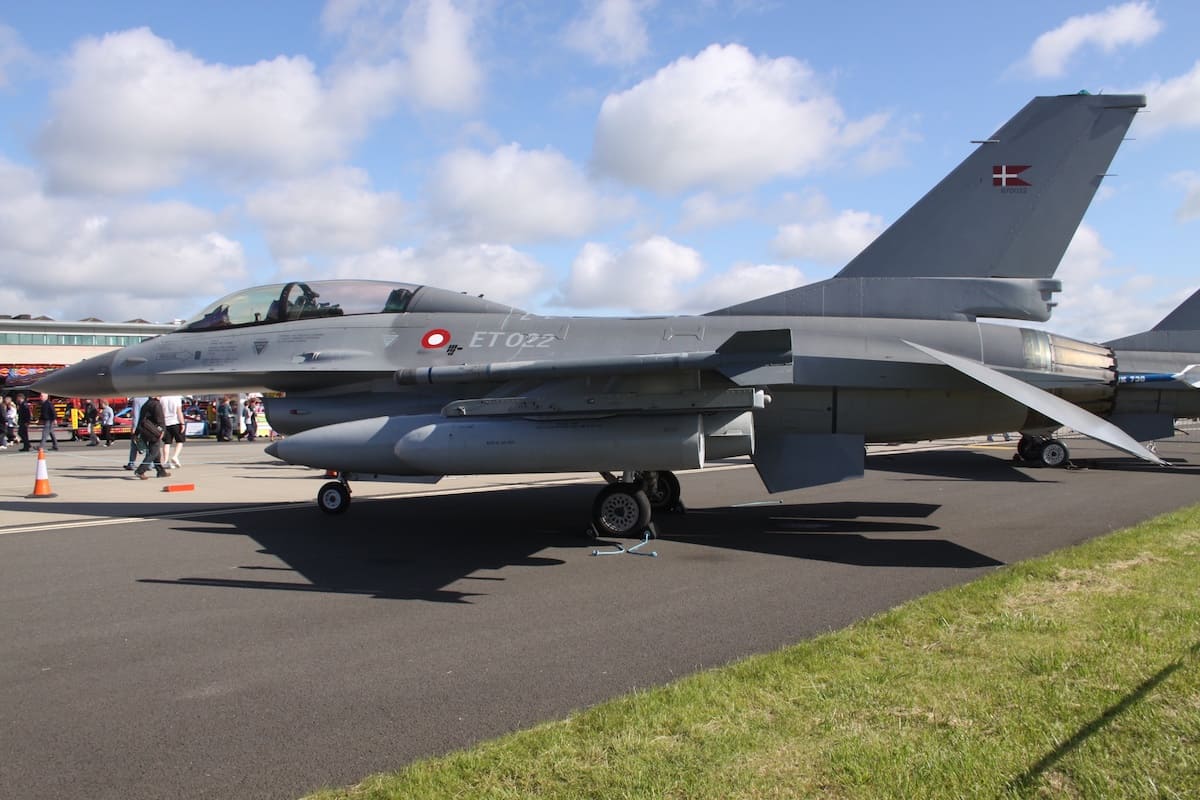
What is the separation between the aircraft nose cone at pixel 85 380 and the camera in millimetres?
10477

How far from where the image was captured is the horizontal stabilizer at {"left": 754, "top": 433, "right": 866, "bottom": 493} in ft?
28.1

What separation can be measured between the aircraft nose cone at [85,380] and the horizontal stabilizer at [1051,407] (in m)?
9.72

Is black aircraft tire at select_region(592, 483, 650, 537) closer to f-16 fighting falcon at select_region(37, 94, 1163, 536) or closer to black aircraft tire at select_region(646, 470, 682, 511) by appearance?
f-16 fighting falcon at select_region(37, 94, 1163, 536)

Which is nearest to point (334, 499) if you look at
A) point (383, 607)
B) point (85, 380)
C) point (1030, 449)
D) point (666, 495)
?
point (85, 380)

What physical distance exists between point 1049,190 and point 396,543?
7840 mm

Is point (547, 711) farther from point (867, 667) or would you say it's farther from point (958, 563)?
point (958, 563)

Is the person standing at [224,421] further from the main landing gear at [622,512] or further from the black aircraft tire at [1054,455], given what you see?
the black aircraft tire at [1054,455]

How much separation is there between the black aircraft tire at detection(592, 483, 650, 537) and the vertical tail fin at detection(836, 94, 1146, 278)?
3885mm

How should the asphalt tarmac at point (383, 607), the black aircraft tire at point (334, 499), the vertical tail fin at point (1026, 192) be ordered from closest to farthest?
the asphalt tarmac at point (383, 607) → the vertical tail fin at point (1026, 192) → the black aircraft tire at point (334, 499)

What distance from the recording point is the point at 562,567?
24.2ft

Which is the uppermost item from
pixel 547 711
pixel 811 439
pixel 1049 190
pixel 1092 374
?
pixel 1049 190

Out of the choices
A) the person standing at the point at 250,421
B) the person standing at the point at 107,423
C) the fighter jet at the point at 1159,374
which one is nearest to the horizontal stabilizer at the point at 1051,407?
the fighter jet at the point at 1159,374

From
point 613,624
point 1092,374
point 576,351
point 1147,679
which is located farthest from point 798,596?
point 1092,374

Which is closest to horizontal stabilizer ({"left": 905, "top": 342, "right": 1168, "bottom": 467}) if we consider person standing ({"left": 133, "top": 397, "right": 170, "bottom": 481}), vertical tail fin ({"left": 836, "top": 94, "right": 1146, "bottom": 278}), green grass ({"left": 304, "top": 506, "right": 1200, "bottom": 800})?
vertical tail fin ({"left": 836, "top": 94, "right": 1146, "bottom": 278})
